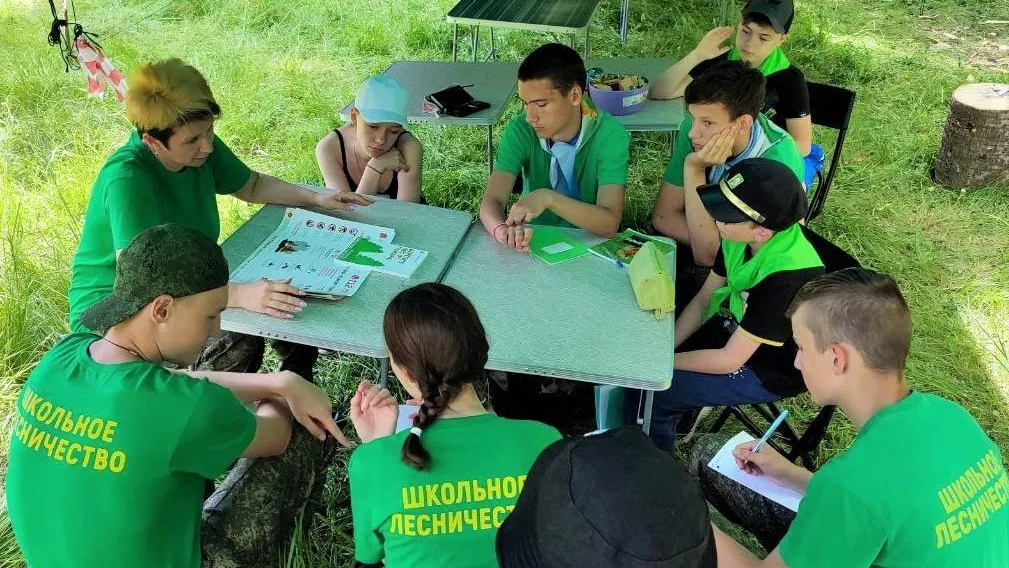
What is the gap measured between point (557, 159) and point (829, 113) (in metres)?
1.49

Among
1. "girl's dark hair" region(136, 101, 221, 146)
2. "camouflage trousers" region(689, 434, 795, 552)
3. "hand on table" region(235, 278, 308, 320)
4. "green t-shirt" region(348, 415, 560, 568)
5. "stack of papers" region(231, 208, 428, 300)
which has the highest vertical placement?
"girl's dark hair" region(136, 101, 221, 146)

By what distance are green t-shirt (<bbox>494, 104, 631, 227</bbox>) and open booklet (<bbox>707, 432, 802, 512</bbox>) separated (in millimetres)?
1184

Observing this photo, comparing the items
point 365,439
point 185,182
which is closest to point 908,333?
point 365,439

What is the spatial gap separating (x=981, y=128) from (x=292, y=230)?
4192 mm

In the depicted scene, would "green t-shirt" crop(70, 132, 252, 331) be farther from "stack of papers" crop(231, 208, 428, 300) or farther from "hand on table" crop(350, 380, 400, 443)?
"hand on table" crop(350, 380, 400, 443)

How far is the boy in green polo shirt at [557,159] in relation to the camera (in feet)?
9.41

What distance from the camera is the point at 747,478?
2.09 metres

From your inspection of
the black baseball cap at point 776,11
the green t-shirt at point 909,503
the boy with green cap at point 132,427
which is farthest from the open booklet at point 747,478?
the black baseball cap at point 776,11

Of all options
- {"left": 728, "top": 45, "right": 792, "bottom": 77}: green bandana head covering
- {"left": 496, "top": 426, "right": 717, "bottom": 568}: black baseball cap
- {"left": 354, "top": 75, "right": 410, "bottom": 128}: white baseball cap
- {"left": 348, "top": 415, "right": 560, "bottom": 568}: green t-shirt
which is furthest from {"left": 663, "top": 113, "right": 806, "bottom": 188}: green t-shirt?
{"left": 496, "top": 426, "right": 717, "bottom": 568}: black baseball cap

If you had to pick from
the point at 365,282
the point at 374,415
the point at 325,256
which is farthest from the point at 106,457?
the point at 325,256

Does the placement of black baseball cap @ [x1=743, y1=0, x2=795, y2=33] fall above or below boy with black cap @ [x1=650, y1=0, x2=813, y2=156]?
above

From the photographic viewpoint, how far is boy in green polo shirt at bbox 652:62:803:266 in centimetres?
280

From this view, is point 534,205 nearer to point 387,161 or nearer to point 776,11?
point 387,161

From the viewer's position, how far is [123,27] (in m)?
6.77
